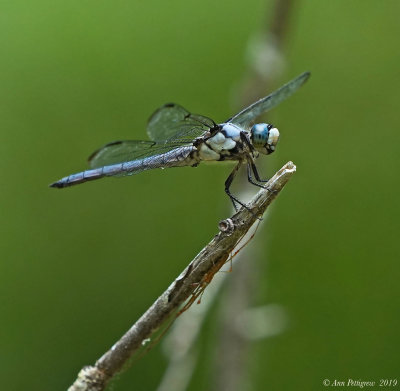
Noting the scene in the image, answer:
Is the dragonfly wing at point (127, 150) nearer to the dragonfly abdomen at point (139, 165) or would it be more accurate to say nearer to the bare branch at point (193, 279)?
the dragonfly abdomen at point (139, 165)

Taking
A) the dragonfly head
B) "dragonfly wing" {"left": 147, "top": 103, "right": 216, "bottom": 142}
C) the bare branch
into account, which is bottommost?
the bare branch

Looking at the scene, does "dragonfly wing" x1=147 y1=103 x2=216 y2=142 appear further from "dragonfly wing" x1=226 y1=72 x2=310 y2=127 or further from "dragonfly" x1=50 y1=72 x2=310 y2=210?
"dragonfly wing" x1=226 y1=72 x2=310 y2=127

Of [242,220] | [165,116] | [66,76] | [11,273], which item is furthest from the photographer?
[66,76]

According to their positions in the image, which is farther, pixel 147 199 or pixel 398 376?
pixel 147 199

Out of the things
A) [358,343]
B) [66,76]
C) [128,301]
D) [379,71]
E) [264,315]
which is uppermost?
[66,76]

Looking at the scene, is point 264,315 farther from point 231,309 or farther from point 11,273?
point 11,273

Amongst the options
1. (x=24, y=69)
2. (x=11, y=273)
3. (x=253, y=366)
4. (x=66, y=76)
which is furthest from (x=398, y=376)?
(x=24, y=69)

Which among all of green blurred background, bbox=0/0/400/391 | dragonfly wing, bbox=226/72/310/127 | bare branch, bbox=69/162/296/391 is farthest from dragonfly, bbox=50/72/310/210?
green blurred background, bbox=0/0/400/391
